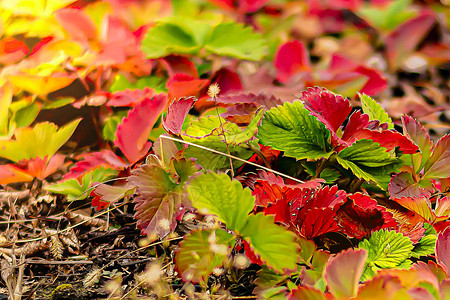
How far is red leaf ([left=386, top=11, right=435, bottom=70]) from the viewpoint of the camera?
4.07 ft

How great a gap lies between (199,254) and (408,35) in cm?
114

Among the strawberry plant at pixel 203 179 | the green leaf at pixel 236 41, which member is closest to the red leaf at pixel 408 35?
the strawberry plant at pixel 203 179

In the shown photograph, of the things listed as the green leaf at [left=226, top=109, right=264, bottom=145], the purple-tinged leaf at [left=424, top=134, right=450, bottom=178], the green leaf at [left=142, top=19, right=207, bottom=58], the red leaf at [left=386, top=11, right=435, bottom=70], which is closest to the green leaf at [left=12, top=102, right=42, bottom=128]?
the green leaf at [left=142, top=19, right=207, bottom=58]

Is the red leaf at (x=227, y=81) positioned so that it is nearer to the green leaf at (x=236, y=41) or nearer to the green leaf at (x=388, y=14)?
the green leaf at (x=236, y=41)

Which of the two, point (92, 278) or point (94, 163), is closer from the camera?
point (92, 278)

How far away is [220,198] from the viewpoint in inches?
16.3

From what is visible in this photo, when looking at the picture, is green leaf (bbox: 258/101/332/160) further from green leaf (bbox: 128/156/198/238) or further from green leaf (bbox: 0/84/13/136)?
green leaf (bbox: 0/84/13/136)

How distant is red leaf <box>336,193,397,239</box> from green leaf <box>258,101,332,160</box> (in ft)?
0.23

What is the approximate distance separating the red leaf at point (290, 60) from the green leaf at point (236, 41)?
13cm

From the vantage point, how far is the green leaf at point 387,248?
43 centimetres

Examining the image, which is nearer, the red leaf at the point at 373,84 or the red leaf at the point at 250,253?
the red leaf at the point at 250,253

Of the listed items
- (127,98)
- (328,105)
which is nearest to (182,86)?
(127,98)

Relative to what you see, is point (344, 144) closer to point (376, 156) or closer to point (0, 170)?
point (376, 156)

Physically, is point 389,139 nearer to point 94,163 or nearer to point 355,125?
point 355,125
